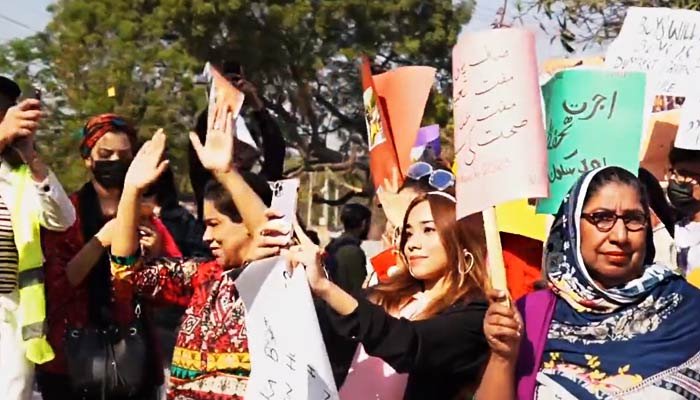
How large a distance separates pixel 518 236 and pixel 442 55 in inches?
1013

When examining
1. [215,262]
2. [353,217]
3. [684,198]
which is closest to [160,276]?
[215,262]

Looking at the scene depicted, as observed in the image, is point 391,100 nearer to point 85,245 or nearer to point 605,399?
point 85,245

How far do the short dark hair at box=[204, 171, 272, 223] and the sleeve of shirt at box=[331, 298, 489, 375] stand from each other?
0.67 metres

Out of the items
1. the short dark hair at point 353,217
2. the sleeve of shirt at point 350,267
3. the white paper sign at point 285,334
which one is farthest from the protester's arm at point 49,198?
the short dark hair at point 353,217

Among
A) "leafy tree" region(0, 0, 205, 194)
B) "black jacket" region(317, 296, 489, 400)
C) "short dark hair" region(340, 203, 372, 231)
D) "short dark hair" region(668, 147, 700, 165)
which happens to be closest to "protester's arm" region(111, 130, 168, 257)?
"black jacket" region(317, 296, 489, 400)

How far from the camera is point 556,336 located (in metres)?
3.37

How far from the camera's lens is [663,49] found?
519 centimetres

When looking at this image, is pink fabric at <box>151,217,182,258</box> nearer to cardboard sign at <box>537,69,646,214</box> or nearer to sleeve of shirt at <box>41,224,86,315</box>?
sleeve of shirt at <box>41,224,86,315</box>

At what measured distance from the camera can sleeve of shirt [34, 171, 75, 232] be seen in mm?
4348

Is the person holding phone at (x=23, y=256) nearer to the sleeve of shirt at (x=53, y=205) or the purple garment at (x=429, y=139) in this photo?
the sleeve of shirt at (x=53, y=205)

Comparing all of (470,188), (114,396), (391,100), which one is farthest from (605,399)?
(114,396)

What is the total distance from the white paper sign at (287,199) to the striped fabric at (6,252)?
4.25ft

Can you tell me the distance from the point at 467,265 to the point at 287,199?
528 mm

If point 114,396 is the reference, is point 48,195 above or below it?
above
